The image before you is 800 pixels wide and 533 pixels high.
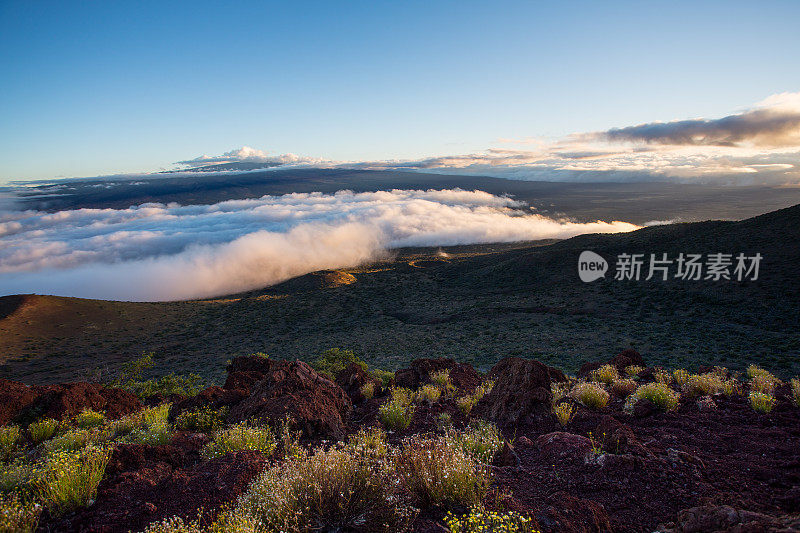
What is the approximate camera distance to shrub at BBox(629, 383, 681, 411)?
598cm

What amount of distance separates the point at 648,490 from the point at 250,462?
435 cm

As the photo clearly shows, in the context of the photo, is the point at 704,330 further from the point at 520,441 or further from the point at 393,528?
the point at 393,528

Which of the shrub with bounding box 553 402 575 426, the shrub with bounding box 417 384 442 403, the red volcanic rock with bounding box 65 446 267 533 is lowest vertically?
the shrub with bounding box 417 384 442 403

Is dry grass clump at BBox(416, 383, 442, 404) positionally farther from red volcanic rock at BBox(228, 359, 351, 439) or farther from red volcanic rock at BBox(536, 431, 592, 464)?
red volcanic rock at BBox(536, 431, 592, 464)

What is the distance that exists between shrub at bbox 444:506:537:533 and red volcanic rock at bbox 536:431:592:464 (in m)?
1.62

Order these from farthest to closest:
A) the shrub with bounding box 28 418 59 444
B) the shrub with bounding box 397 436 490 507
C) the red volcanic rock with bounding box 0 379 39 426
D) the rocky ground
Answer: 1. the red volcanic rock with bounding box 0 379 39 426
2. the shrub with bounding box 28 418 59 444
3. the shrub with bounding box 397 436 490 507
4. the rocky ground

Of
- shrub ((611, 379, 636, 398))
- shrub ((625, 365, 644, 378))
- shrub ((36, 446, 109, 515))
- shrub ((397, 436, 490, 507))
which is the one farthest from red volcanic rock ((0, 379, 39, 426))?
shrub ((625, 365, 644, 378))

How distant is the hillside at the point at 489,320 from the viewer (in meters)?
25.4

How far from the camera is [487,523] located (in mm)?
2754

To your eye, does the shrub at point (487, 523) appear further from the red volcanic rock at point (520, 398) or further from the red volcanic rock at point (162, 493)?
the red volcanic rock at point (520, 398)

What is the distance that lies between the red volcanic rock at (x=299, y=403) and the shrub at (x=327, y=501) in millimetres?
2481

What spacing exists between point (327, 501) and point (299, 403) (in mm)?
3185

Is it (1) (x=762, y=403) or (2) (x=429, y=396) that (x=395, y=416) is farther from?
(1) (x=762, y=403)

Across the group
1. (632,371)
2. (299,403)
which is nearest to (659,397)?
(632,371)
